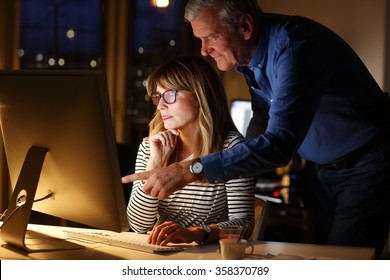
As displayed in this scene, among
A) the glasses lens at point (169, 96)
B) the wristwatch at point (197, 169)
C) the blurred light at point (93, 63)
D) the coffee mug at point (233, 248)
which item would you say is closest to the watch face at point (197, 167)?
the wristwatch at point (197, 169)

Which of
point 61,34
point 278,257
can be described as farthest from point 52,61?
point 278,257

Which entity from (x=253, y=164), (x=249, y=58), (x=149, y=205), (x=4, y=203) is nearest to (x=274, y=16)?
(x=249, y=58)

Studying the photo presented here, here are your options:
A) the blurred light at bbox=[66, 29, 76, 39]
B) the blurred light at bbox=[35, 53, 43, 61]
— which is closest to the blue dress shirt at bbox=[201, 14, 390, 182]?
the blurred light at bbox=[35, 53, 43, 61]

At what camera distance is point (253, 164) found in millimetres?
1684

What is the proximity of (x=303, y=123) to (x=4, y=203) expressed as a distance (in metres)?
3.39

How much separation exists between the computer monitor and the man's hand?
61 mm

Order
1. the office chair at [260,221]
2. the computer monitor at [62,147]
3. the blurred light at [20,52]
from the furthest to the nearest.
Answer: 1. the blurred light at [20,52]
2. the office chair at [260,221]
3. the computer monitor at [62,147]

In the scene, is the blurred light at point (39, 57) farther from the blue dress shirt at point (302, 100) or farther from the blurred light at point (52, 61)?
the blue dress shirt at point (302, 100)

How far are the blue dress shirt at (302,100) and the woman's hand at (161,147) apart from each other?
0.32m

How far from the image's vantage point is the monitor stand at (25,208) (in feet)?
5.43

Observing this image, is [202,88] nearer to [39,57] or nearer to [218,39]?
[218,39]

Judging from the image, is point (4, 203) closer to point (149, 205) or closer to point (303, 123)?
point (149, 205)

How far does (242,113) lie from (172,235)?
7.05ft
